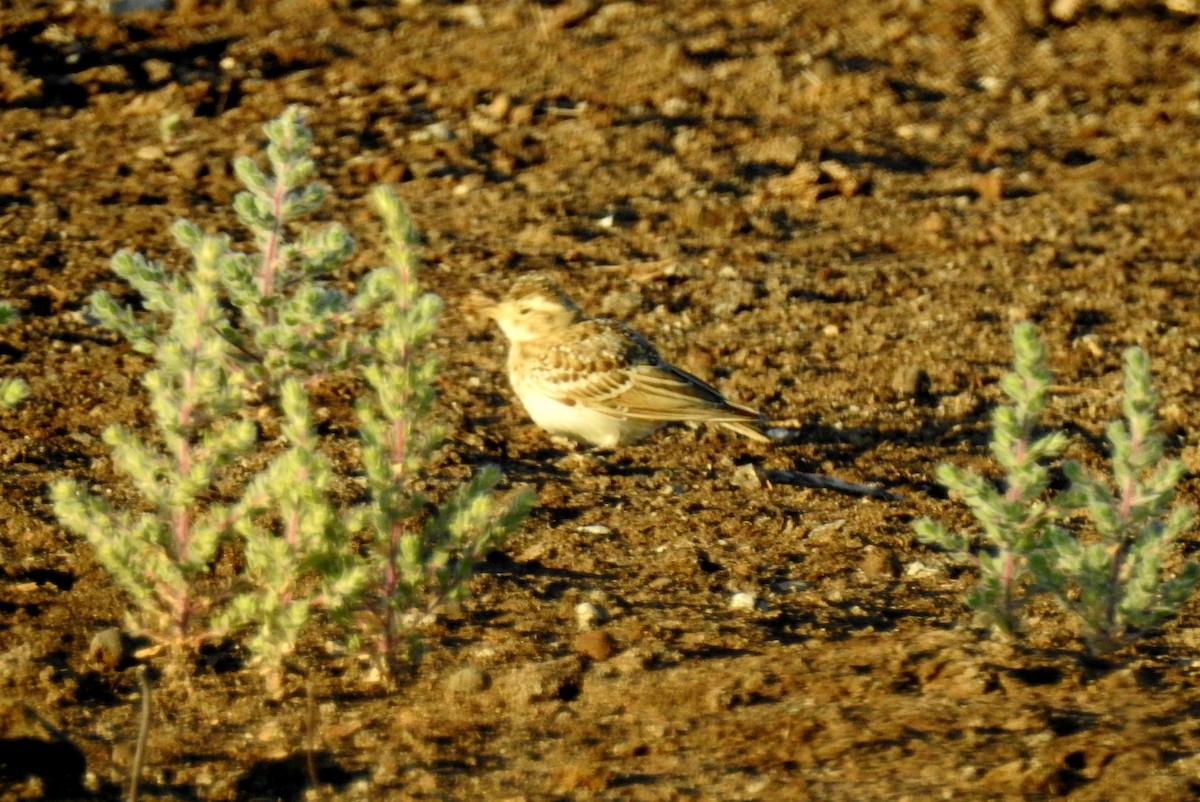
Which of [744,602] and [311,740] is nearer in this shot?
[311,740]

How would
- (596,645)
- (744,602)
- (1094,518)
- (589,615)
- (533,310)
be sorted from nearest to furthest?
(1094,518) → (596,645) → (589,615) → (744,602) → (533,310)

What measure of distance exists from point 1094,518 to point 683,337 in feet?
12.5

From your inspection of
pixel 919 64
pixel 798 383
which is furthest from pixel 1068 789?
pixel 919 64

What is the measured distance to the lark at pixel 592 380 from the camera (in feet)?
24.3

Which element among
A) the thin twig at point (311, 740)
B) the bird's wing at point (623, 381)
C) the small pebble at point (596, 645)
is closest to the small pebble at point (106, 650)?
the thin twig at point (311, 740)

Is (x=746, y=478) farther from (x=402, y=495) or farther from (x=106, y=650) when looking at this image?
(x=106, y=650)

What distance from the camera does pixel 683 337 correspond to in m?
8.57

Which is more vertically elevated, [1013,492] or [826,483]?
[1013,492]

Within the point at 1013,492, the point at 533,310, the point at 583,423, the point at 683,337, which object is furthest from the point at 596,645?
the point at 683,337

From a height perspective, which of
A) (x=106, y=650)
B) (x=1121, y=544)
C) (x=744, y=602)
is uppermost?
(x=1121, y=544)

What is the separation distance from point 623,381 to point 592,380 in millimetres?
132

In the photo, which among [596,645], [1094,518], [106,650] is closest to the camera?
[1094,518]

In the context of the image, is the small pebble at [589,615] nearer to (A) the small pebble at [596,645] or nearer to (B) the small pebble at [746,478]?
(A) the small pebble at [596,645]

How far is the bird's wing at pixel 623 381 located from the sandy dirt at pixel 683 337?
0.69ft
